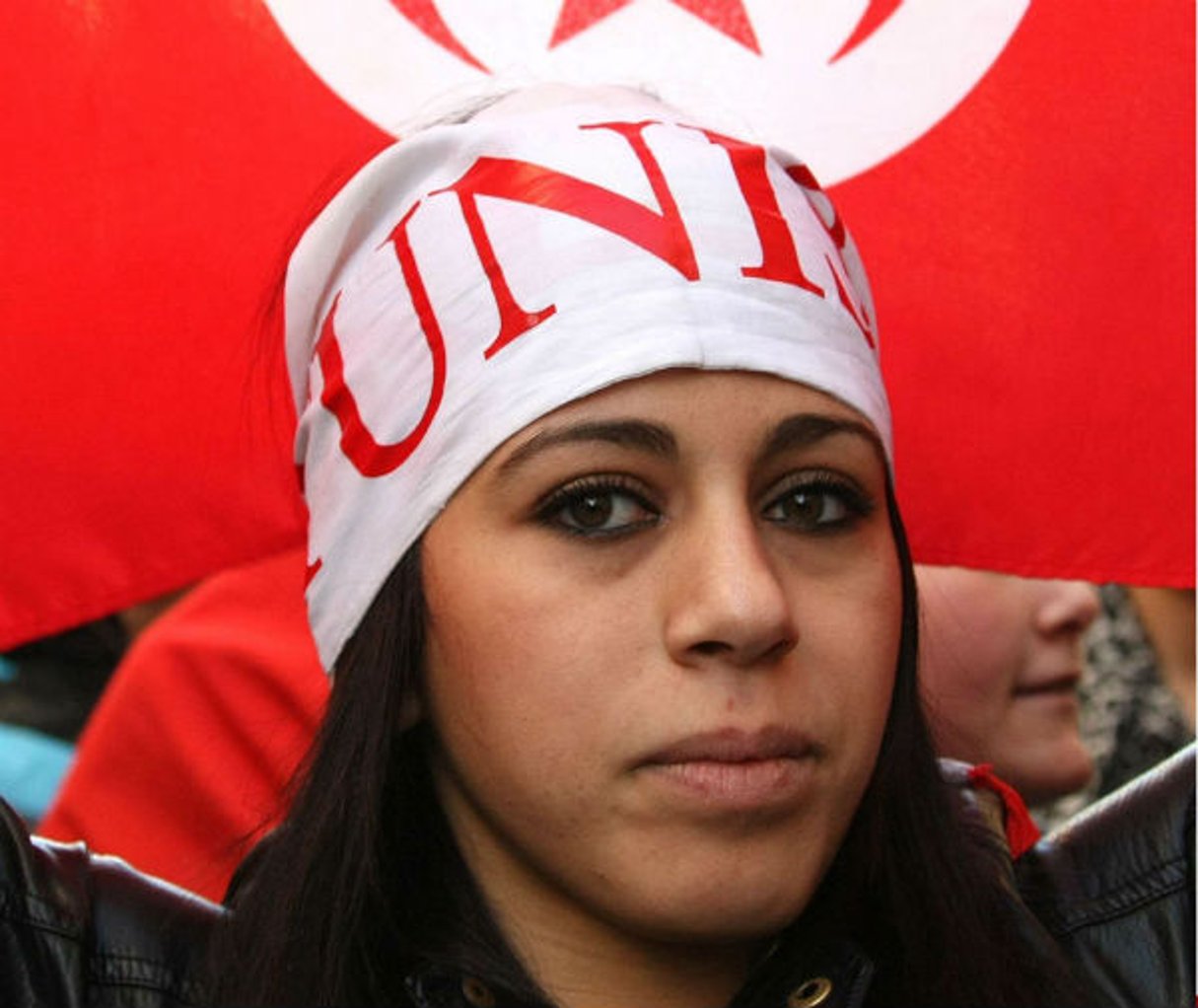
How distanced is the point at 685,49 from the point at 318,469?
2.08ft

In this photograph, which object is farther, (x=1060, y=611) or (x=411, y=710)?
(x=1060, y=611)

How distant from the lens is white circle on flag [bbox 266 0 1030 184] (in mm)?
2510

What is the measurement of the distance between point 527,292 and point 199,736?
1.54 m

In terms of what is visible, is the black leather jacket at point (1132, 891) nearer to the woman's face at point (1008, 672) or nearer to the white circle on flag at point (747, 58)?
the woman's face at point (1008, 672)

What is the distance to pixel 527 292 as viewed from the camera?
2.27 m

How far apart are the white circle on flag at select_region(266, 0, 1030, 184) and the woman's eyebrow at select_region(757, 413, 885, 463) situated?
0.39 m

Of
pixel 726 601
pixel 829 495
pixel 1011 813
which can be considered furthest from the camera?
pixel 1011 813

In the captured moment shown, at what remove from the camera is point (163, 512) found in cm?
247

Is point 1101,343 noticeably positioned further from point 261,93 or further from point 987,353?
point 261,93

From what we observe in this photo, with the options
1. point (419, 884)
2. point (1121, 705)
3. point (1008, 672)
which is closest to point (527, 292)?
point (419, 884)

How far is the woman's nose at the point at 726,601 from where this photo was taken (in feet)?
6.88

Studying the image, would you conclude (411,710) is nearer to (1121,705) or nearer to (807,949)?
(807,949)

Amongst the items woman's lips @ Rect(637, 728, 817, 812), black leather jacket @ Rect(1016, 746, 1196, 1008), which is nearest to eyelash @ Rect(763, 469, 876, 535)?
woman's lips @ Rect(637, 728, 817, 812)

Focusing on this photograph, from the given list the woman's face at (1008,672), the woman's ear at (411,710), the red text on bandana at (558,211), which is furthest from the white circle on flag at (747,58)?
the woman's face at (1008,672)
